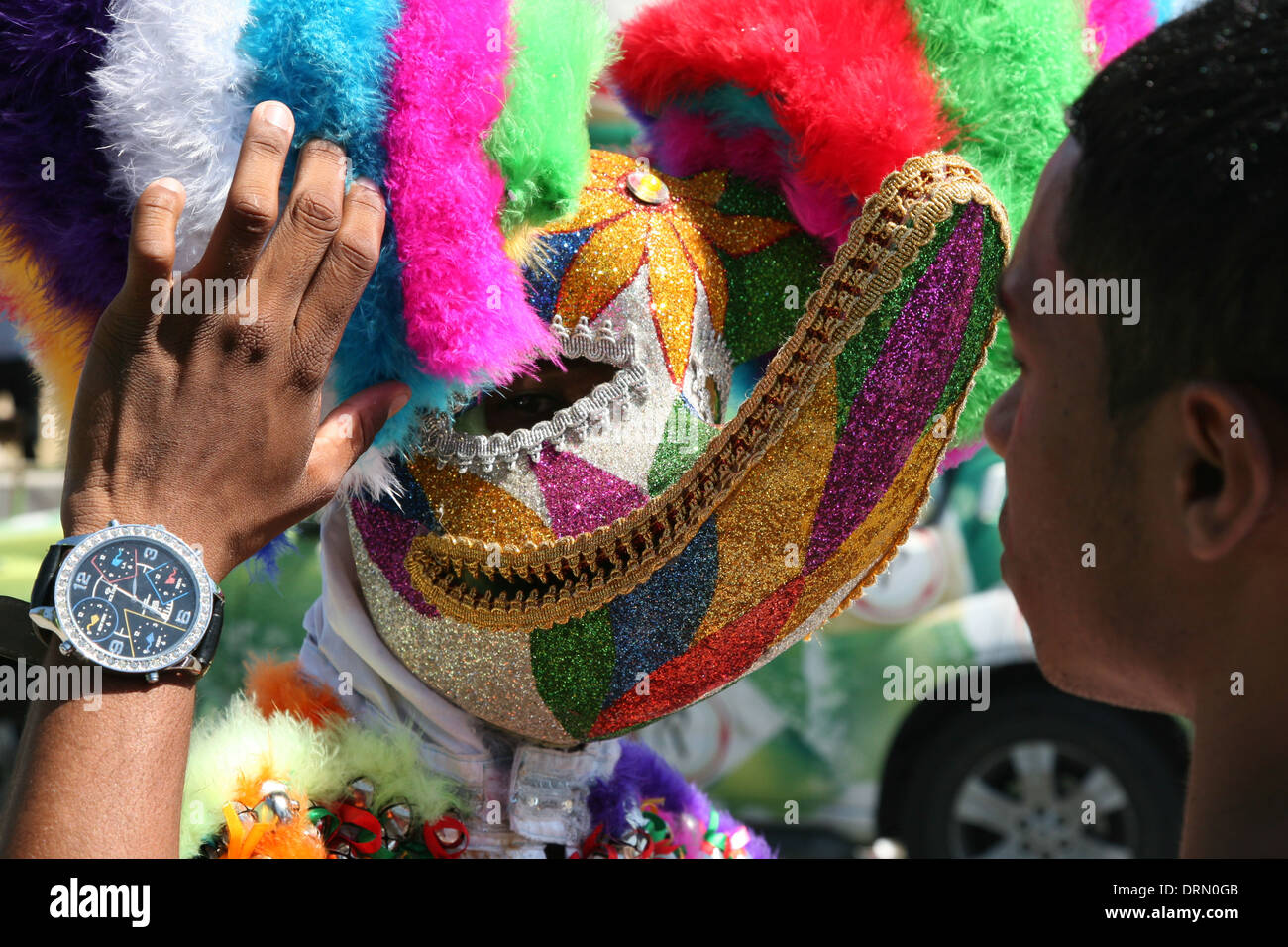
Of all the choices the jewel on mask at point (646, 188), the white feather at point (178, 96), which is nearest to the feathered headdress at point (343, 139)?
the white feather at point (178, 96)

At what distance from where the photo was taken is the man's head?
2.97 ft

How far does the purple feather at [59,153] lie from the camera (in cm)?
134

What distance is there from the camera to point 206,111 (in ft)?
4.49

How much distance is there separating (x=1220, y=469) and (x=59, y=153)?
1270mm

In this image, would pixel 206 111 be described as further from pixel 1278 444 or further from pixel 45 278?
pixel 1278 444

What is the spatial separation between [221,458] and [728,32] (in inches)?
41.6

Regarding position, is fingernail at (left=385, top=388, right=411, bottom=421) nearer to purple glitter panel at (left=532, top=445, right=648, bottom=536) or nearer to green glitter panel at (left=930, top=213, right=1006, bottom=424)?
purple glitter panel at (left=532, top=445, right=648, bottom=536)

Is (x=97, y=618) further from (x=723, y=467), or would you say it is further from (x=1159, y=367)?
(x=1159, y=367)

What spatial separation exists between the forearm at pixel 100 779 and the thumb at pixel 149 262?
0.34m

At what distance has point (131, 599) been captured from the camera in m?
1.20

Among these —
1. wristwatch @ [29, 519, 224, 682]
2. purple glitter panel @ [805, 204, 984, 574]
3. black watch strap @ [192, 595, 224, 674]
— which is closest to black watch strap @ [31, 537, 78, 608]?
wristwatch @ [29, 519, 224, 682]

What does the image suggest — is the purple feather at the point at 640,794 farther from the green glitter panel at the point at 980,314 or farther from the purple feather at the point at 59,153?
the purple feather at the point at 59,153

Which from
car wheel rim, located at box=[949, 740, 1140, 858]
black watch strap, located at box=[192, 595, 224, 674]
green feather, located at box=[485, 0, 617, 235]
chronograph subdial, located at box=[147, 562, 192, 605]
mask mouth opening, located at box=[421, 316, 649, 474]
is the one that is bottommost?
car wheel rim, located at box=[949, 740, 1140, 858]

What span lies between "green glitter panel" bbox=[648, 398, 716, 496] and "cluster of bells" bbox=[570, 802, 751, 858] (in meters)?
0.61
